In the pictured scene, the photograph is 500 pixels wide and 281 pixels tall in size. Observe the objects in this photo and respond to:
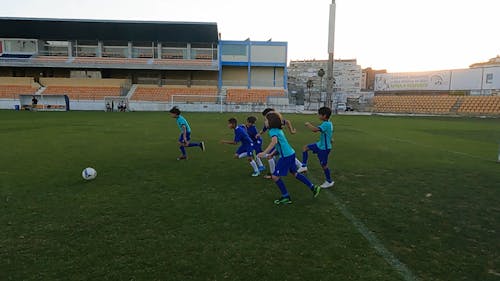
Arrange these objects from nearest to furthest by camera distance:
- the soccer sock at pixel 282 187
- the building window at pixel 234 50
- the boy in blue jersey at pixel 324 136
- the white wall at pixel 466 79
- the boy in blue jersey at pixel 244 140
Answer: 1. the soccer sock at pixel 282 187
2. the boy in blue jersey at pixel 324 136
3. the boy in blue jersey at pixel 244 140
4. the building window at pixel 234 50
5. the white wall at pixel 466 79

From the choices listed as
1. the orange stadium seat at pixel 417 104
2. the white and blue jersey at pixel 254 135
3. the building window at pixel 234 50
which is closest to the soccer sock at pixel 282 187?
the white and blue jersey at pixel 254 135

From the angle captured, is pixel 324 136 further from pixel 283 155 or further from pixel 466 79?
pixel 466 79

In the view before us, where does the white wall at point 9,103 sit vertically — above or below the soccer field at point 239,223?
above

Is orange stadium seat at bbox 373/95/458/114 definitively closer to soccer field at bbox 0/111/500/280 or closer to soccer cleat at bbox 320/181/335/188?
soccer field at bbox 0/111/500/280

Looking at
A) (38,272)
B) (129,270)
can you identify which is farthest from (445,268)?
(38,272)

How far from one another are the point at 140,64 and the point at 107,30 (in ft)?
21.3

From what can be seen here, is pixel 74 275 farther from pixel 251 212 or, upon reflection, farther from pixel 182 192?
pixel 182 192

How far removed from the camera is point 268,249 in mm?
4328

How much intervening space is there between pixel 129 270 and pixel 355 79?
9677 cm

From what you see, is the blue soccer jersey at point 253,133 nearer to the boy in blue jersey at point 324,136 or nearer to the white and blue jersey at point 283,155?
the boy in blue jersey at point 324,136

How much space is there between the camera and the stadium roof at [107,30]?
46438mm

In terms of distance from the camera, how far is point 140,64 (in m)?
46.6

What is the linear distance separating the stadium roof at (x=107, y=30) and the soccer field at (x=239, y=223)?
40556 mm

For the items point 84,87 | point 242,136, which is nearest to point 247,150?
point 242,136
